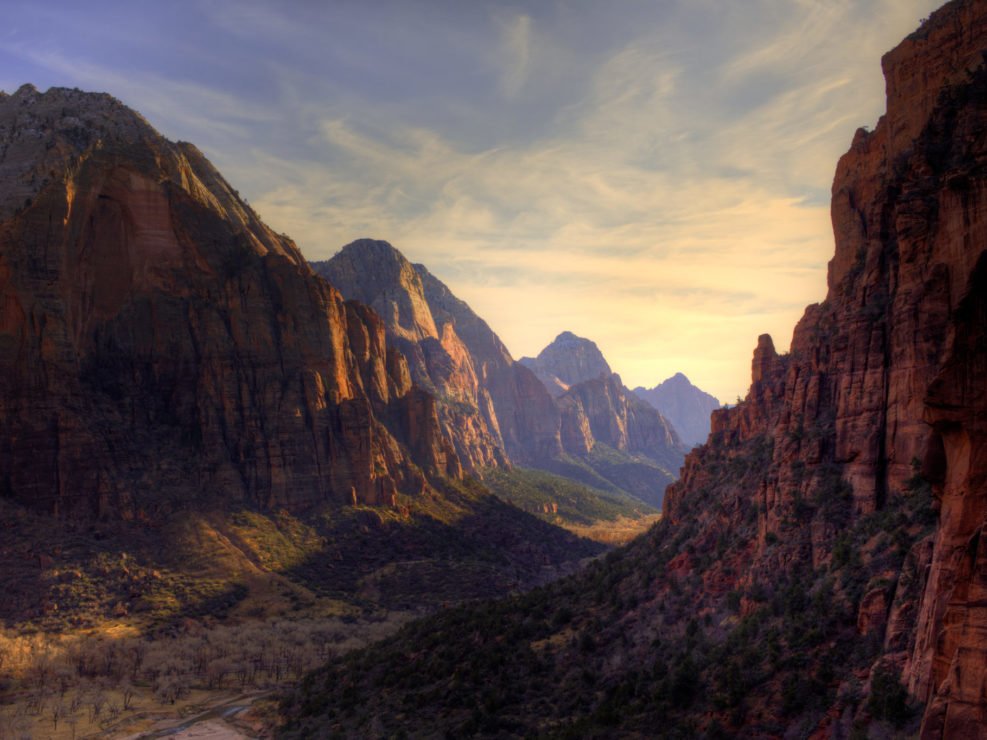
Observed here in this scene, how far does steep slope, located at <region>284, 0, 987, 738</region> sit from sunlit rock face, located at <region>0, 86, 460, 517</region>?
4711cm

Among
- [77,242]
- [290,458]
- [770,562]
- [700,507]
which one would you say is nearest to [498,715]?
[770,562]

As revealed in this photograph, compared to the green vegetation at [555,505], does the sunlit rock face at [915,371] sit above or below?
above

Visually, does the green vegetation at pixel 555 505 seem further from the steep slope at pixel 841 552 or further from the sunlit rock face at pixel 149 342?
the steep slope at pixel 841 552

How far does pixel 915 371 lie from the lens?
2322cm

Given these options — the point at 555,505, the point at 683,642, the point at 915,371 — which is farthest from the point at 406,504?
the point at 915,371

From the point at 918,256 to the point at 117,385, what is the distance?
298ft

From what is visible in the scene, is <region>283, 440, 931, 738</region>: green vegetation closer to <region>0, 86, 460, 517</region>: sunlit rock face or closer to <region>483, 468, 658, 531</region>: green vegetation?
<region>0, 86, 460, 517</region>: sunlit rock face

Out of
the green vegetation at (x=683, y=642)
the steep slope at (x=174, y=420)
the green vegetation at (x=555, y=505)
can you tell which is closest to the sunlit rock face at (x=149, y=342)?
the steep slope at (x=174, y=420)

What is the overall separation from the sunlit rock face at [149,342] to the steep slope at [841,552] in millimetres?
47105

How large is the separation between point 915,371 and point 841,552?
27.0 feet

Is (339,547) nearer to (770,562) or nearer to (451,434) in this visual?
(770,562)

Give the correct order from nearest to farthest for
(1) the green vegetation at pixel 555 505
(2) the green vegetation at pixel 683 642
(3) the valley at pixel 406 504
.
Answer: (3) the valley at pixel 406 504
(2) the green vegetation at pixel 683 642
(1) the green vegetation at pixel 555 505

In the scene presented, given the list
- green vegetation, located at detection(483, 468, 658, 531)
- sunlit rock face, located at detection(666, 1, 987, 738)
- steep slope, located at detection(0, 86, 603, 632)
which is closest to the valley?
sunlit rock face, located at detection(666, 1, 987, 738)

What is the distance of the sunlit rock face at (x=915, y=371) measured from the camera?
1448 centimetres
